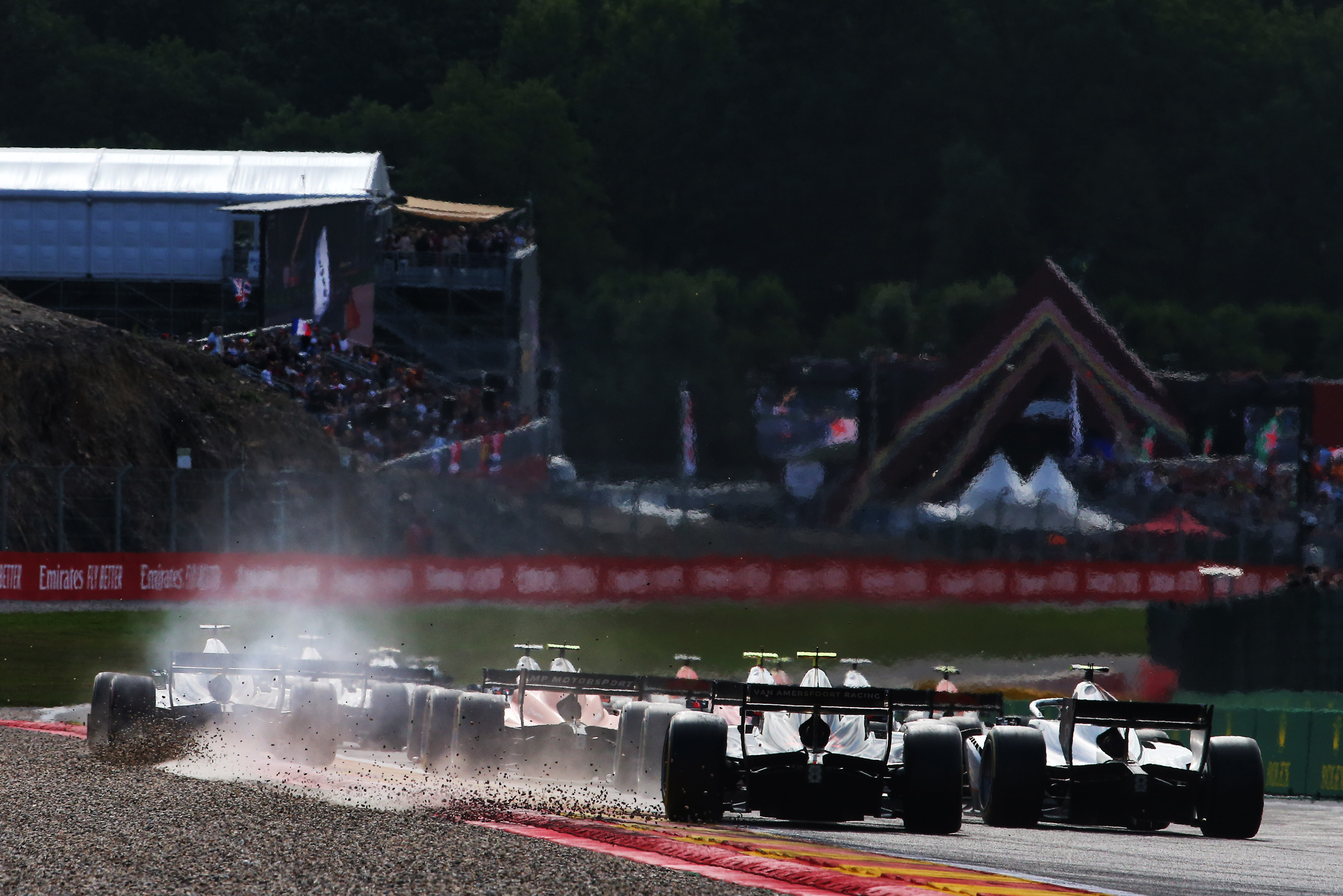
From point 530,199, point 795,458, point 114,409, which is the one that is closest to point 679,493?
point 114,409

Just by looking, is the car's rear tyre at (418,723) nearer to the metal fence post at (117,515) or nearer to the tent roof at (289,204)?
the metal fence post at (117,515)

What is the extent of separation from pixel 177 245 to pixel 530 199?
14313mm

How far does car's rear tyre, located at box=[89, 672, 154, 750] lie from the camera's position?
19.0 m

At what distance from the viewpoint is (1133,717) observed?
15297 mm

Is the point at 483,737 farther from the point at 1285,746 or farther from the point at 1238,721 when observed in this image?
the point at 1285,746

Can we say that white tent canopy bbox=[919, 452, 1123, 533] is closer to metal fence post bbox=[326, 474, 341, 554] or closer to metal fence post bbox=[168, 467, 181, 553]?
metal fence post bbox=[326, 474, 341, 554]

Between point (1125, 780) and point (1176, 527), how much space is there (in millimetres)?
24827

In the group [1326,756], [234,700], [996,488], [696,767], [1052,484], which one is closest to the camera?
[696,767]

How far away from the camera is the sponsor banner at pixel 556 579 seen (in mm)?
32875

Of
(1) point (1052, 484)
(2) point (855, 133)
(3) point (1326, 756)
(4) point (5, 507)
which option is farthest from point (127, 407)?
(2) point (855, 133)

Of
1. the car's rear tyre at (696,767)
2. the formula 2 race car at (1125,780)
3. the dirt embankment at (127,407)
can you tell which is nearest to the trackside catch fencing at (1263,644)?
the formula 2 race car at (1125,780)

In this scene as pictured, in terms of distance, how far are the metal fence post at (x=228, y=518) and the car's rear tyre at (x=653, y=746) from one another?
17.4 m

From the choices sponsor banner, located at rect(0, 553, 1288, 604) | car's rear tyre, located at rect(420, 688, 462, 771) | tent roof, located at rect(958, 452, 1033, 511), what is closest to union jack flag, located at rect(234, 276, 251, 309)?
sponsor banner, located at rect(0, 553, 1288, 604)

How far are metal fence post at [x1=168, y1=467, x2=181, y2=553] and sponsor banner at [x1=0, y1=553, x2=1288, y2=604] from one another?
0.26 m
